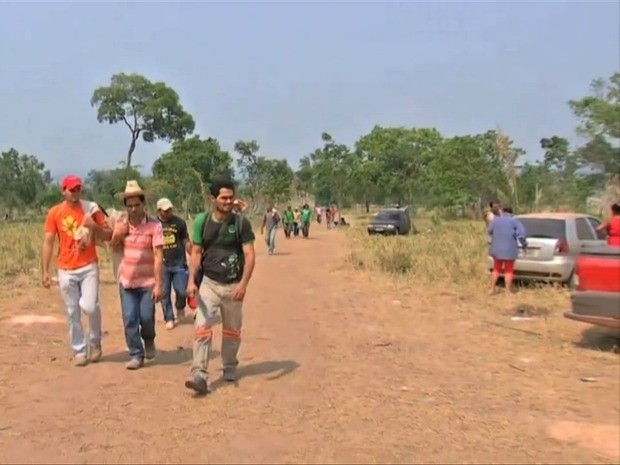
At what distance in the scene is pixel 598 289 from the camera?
297 inches

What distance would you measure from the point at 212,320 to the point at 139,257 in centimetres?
122

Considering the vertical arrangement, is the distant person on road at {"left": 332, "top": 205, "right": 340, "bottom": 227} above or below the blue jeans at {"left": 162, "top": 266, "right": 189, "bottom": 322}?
above

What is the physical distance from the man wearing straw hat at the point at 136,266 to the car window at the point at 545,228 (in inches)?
287

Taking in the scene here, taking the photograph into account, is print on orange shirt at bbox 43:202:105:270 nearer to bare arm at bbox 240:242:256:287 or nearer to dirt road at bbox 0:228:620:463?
dirt road at bbox 0:228:620:463

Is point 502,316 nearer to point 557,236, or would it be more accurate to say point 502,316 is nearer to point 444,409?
point 557,236

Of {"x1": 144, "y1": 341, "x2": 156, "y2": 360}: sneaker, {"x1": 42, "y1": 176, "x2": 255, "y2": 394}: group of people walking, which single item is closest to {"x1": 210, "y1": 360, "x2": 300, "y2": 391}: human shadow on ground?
{"x1": 42, "y1": 176, "x2": 255, "y2": 394}: group of people walking

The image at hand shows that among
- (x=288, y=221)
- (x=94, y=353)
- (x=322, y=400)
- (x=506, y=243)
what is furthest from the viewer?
(x=288, y=221)

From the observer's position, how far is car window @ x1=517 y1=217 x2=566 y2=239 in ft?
40.6

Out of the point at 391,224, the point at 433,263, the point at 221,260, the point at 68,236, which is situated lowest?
the point at 433,263

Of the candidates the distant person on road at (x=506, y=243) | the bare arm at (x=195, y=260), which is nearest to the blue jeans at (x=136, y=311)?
the bare arm at (x=195, y=260)

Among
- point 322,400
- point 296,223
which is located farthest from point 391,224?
point 322,400

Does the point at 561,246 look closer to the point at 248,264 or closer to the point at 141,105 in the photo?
the point at 248,264

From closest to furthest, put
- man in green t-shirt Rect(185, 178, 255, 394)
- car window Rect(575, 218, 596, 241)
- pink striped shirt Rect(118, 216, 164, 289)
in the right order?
man in green t-shirt Rect(185, 178, 255, 394)
pink striped shirt Rect(118, 216, 164, 289)
car window Rect(575, 218, 596, 241)

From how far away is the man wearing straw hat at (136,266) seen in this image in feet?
23.8
